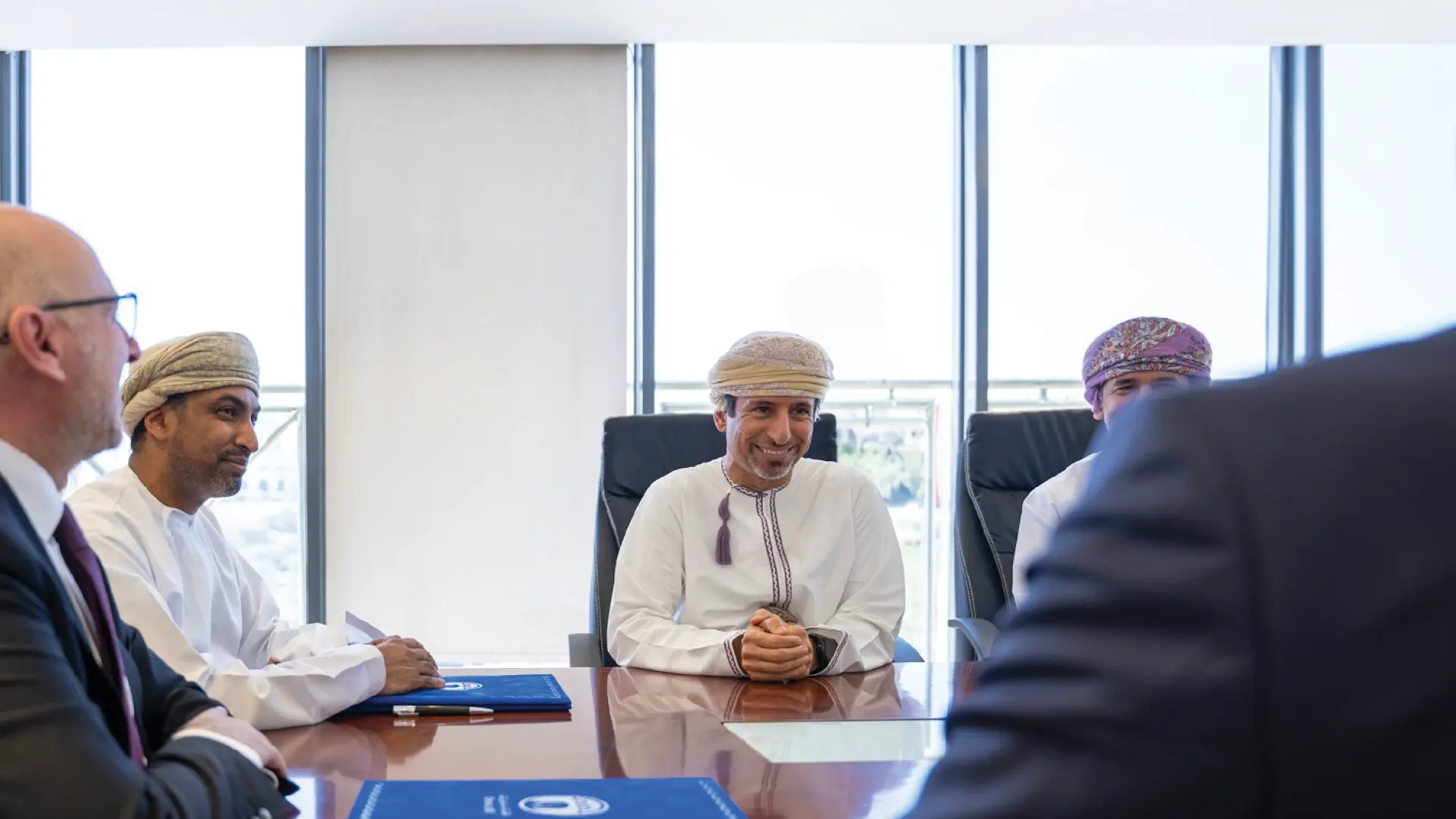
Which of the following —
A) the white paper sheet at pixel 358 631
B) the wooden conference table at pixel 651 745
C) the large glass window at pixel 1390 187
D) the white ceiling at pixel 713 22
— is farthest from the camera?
the large glass window at pixel 1390 187

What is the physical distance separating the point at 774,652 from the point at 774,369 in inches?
34.9

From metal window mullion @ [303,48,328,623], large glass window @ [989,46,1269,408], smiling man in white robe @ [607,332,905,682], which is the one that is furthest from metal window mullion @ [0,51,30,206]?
large glass window @ [989,46,1269,408]

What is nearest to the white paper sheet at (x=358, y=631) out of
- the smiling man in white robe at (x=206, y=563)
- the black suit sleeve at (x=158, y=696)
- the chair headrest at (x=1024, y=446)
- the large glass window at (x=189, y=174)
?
the smiling man in white robe at (x=206, y=563)

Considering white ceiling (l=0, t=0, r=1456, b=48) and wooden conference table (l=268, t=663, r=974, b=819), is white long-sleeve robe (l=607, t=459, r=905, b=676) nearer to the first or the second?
wooden conference table (l=268, t=663, r=974, b=819)

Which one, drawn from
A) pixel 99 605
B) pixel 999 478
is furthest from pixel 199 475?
pixel 999 478

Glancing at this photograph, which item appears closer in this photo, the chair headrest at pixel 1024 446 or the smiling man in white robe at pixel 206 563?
the smiling man in white robe at pixel 206 563

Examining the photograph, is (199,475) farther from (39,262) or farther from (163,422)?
(39,262)

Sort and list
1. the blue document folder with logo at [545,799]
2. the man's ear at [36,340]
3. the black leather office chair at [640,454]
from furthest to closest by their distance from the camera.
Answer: the black leather office chair at [640,454], the blue document folder with logo at [545,799], the man's ear at [36,340]

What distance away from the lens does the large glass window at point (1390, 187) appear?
5781 millimetres

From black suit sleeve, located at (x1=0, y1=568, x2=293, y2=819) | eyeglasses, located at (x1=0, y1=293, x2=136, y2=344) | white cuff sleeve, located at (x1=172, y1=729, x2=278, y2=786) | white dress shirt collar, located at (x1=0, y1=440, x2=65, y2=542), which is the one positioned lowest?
white cuff sleeve, located at (x1=172, y1=729, x2=278, y2=786)

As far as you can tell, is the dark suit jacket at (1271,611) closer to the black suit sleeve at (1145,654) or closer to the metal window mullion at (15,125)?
the black suit sleeve at (1145,654)

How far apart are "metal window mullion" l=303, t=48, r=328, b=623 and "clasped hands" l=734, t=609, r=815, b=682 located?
3860mm

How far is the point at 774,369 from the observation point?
308 centimetres

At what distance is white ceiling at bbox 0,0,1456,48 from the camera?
199 inches
